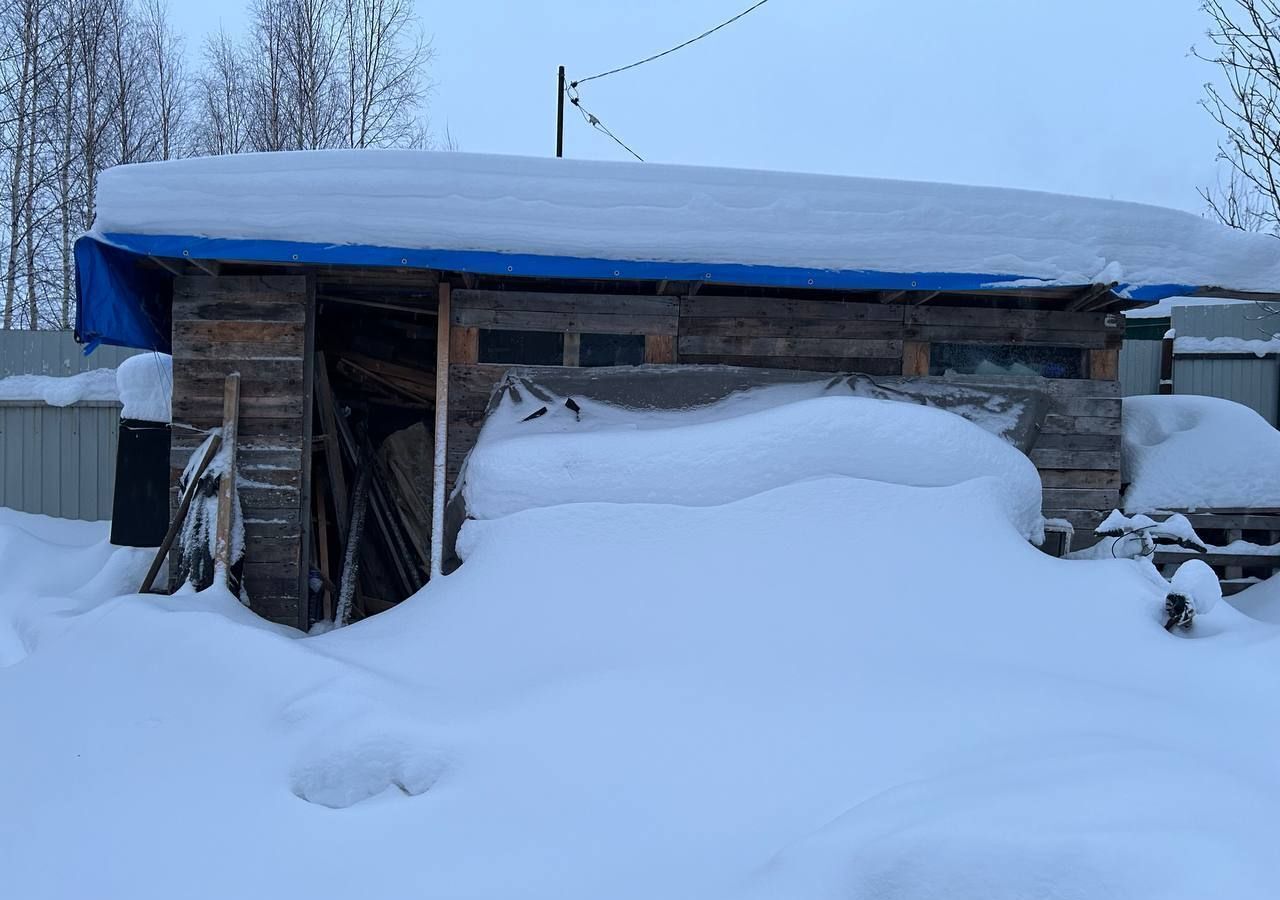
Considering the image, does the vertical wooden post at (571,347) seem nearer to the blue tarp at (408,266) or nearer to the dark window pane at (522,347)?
the dark window pane at (522,347)

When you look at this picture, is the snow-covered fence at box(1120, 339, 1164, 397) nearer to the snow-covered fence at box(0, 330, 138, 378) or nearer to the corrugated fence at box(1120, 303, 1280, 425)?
the corrugated fence at box(1120, 303, 1280, 425)

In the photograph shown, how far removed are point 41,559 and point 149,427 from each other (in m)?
2.25

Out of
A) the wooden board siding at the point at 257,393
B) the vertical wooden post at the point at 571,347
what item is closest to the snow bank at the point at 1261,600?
the vertical wooden post at the point at 571,347

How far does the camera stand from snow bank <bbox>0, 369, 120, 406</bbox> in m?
10.0

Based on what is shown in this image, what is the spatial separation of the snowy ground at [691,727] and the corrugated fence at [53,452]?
649 centimetres

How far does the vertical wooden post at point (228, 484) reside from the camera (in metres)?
5.78

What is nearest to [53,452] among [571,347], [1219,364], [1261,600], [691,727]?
[571,347]

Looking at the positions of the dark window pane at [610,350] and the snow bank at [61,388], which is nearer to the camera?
the dark window pane at [610,350]

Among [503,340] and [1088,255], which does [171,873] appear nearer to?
[503,340]

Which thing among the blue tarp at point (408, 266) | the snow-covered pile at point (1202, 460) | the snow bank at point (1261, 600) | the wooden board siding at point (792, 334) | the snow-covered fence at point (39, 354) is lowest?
the snow bank at point (1261, 600)

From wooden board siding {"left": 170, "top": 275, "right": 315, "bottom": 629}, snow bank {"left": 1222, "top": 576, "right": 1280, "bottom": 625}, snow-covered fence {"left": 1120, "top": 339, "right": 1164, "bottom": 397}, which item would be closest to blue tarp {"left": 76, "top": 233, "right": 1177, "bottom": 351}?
wooden board siding {"left": 170, "top": 275, "right": 315, "bottom": 629}

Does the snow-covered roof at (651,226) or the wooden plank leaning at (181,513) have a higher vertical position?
the snow-covered roof at (651,226)

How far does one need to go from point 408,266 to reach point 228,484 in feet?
6.46

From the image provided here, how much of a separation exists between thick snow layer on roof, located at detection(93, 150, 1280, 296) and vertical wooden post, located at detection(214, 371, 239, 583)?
1109mm
